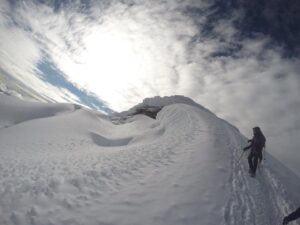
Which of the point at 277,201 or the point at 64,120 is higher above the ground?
the point at 64,120

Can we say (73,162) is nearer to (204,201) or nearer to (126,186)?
(126,186)

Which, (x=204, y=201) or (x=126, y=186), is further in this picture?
(x=126, y=186)

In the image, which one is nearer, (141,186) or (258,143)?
(141,186)

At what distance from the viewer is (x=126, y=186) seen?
935 centimetres

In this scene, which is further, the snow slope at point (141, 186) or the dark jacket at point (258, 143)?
the dark jacket at point (258, 143)

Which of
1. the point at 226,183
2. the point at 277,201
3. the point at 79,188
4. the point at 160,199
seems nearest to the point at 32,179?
the point at 79,188

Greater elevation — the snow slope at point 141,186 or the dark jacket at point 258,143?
the dark jacket at point 258,143

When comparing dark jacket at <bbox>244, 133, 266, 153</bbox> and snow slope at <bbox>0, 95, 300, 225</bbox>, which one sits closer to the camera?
snow slope at <bbox>0, 95, 300, 225</bbox>

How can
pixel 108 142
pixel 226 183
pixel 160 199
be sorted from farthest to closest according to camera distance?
pixel 108 142 < pixel 226 183 < pixel 160 199

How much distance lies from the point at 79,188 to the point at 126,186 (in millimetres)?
1732

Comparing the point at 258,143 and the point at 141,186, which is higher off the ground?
the point at 258,143

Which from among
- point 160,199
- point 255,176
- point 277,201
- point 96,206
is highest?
point 255,176

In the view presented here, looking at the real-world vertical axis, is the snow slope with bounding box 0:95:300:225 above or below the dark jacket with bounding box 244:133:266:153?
below

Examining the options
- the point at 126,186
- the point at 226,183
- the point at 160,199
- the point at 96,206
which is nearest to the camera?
the point at 96,206
